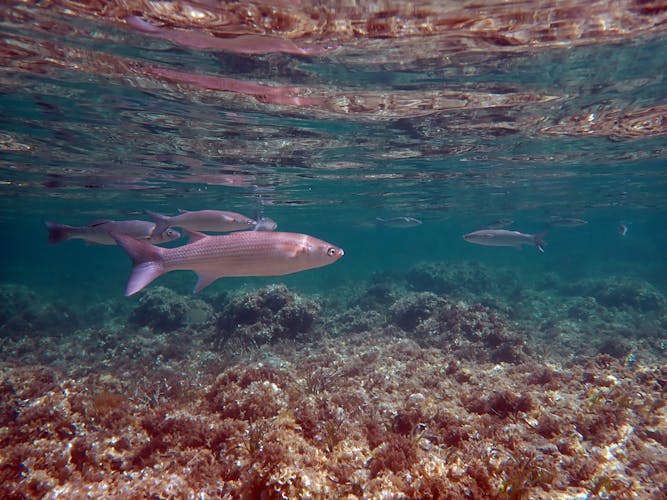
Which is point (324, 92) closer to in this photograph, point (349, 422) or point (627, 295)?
point (349, 422)

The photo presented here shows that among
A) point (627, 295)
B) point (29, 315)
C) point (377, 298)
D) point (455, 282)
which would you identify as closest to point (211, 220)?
point (377, 298)

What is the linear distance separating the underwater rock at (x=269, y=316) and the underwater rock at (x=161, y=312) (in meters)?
3.91

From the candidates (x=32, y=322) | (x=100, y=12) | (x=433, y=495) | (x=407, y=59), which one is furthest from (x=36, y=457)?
(x=32, y=322)

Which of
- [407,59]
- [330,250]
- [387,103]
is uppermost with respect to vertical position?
[407,59]

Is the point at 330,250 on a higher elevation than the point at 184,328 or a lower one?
higher

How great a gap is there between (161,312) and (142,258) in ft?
44.9

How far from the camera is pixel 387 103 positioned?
39.4ft

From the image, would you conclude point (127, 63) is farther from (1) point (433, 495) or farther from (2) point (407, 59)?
(1) point (433, 495)

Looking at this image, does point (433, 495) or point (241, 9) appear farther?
point (241, 9)

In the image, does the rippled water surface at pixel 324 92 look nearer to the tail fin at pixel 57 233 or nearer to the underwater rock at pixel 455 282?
the tail fin at pixel 57 233

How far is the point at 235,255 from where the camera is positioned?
4.87 m

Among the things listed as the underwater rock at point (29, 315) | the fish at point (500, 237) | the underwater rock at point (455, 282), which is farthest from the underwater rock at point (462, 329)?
the underwater rock at point (29, 315)

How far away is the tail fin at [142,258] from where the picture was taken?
16.0 feet

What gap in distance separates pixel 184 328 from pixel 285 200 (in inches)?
735
